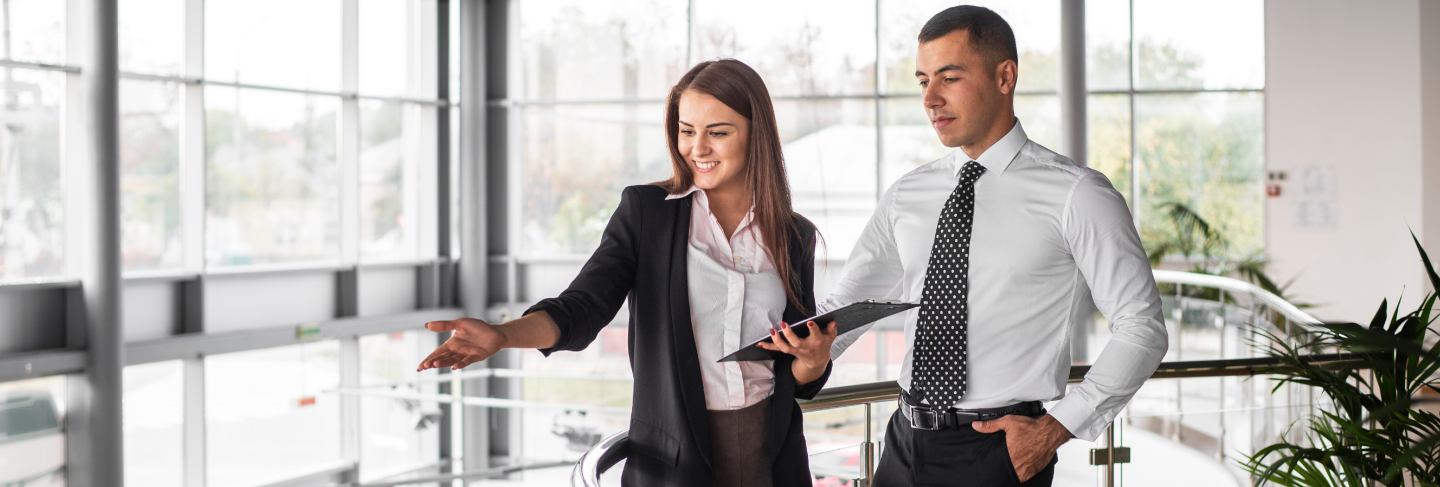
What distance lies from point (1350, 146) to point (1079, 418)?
9.07m

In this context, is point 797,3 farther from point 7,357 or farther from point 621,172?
point 7,357

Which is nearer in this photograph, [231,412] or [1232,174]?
[231,412]

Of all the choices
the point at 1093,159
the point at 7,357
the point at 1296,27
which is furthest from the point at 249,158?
the point at 1296,27

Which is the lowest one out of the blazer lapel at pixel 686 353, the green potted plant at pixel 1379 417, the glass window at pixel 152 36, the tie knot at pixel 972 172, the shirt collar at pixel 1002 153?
the green potted plant at pixel 1379 417

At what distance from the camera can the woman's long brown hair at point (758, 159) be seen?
1854 mm

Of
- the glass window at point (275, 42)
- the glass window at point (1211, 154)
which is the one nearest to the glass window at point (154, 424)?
the glass window at point (275, 42)

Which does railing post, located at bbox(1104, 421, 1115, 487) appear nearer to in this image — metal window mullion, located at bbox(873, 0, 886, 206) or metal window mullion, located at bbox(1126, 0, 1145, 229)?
metal window mullion, located at bbox(1126, 0, 1145, 229)

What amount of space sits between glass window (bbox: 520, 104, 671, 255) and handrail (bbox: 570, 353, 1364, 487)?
32.8ft

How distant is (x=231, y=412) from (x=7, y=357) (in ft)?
7.66

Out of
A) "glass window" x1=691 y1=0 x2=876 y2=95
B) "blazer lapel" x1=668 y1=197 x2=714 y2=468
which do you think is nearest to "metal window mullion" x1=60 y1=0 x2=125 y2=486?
"glass window" x1=691 y1=0 x2=876 y2=95

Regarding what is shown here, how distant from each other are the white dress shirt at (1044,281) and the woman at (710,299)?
254 millimetres

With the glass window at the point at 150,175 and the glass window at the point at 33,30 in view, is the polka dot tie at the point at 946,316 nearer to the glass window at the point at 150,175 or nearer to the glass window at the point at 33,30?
the glass window at the point at 33,30

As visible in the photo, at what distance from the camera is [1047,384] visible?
6.22 ft

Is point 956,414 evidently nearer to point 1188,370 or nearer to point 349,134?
point 1188,370
